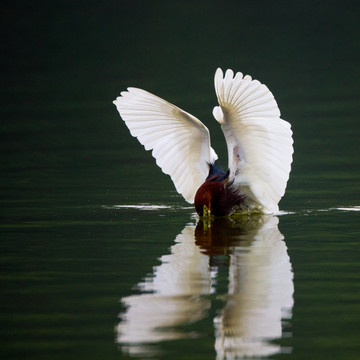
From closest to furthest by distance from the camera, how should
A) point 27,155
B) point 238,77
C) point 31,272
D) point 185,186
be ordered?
1. point 31,272
2. point 238,77
3. point 185,186
4. point 27,155

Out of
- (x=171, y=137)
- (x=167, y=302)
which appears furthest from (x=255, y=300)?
(x=171, y=137)

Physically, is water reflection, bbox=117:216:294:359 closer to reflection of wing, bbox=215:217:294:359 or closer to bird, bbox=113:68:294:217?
reflection of wing, bbox=215:217:294:359

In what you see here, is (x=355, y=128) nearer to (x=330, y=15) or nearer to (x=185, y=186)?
(x=185, y=186)

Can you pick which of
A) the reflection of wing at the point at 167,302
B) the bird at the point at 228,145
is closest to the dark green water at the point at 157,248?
the reflection of wing at the point at 167,302

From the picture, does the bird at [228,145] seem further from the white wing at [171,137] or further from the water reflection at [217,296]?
the water reflection at [217,296]

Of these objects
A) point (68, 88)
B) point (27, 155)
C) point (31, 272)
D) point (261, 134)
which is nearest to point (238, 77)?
point (261, 134)

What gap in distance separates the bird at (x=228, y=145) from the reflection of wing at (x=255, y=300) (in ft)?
3.94

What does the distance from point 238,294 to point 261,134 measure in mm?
2904

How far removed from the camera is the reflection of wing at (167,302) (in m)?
5.08

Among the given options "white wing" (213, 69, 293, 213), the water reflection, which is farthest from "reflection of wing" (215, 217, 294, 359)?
"white wing" (213, 69, 293, 213)

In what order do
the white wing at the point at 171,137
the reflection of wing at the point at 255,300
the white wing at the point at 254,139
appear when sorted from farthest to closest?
the white wing at the point at 171,137 → the white wing at the point at 254,139 → the reflection of wing at the point at 255,300

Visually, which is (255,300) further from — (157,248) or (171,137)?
(171,137)

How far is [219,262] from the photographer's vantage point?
6754mm

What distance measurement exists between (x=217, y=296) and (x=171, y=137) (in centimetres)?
376
